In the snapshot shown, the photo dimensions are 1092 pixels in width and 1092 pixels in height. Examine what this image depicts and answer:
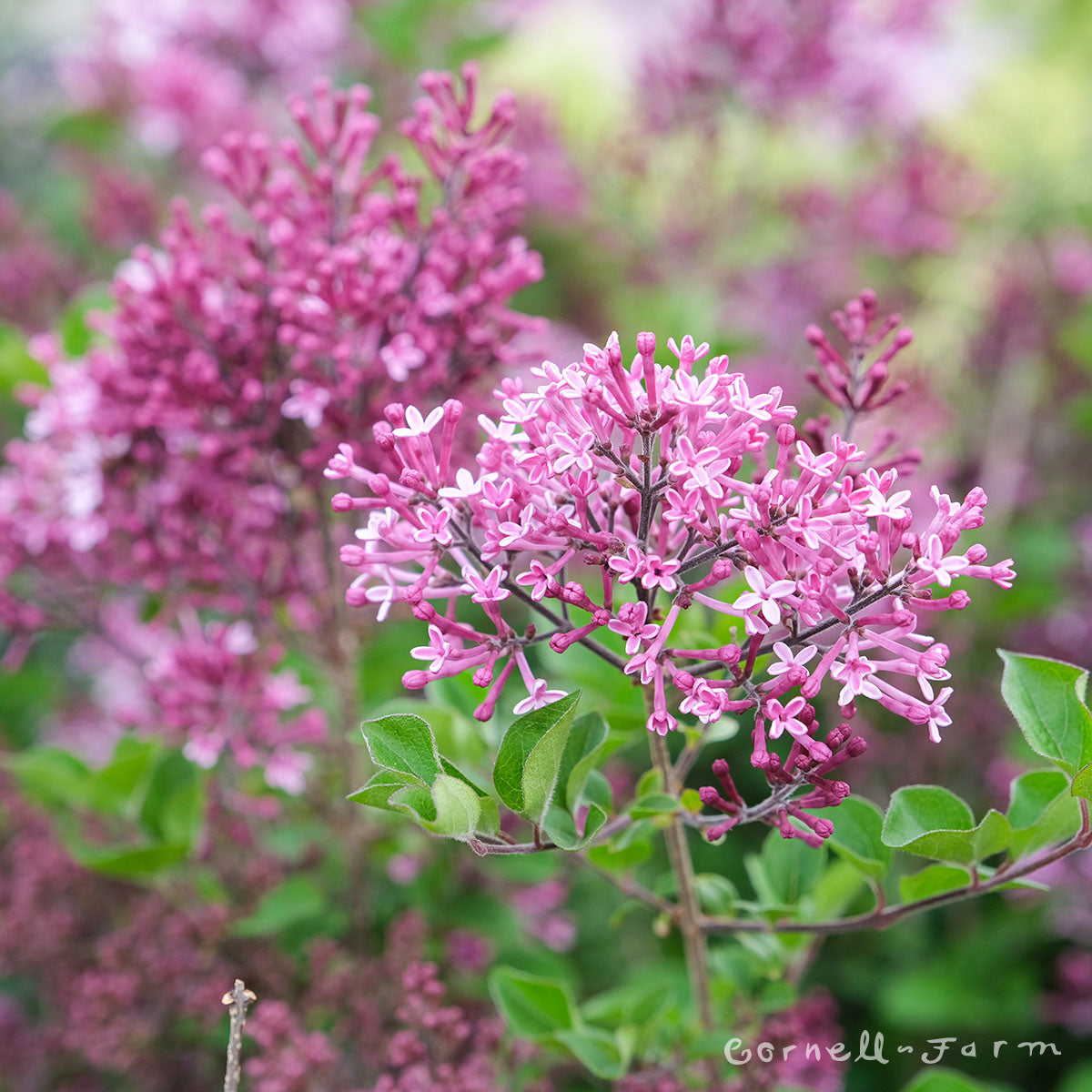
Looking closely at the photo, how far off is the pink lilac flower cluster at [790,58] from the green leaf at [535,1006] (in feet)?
5.71

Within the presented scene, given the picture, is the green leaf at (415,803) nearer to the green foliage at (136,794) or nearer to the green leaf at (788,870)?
the green leaf at (788,870)

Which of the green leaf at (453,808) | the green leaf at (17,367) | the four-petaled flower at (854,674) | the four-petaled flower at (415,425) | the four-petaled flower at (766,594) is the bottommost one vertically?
the green leaf at (453,808)

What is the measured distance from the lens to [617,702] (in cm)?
98

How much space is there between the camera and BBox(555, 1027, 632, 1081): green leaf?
2.84 feet

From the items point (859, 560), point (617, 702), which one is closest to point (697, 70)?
point (617, 702)

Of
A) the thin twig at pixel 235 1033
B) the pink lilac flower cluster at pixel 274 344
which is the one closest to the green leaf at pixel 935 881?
the thin twig at pixel 235 1033

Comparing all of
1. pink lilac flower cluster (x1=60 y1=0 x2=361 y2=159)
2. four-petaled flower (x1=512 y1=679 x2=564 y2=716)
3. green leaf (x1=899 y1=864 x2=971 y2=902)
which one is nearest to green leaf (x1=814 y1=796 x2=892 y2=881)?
green leaf (x1=899 y1=864 x2=971 y2=902)

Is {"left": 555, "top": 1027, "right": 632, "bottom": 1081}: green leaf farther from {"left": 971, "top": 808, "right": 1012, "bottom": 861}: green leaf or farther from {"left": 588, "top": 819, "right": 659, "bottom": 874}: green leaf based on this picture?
{"left": 971, "top": 808, "right": 1012, "bottom": 861}: green leaf

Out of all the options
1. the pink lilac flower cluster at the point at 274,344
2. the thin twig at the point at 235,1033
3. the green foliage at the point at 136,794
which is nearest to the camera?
the thin twig at the point at 235,1033

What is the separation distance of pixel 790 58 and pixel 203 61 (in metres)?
1.33

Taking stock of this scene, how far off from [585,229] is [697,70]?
0.62m

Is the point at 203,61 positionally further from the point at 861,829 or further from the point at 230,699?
the point at 861,829

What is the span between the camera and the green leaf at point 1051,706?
71 cm

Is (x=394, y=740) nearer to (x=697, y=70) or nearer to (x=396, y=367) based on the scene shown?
(x=396, y=367)
